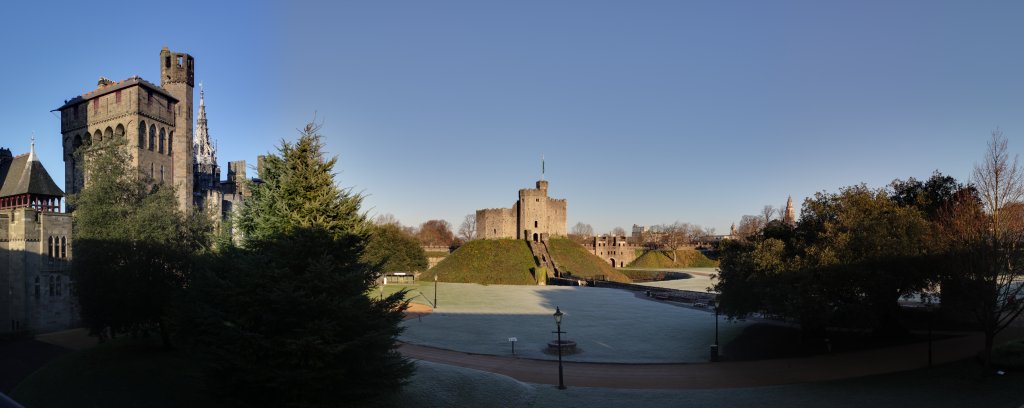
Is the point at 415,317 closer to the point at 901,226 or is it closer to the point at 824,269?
the point at 824,269

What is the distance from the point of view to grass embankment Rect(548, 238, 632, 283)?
81750 millimetres

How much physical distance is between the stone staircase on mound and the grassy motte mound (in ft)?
2.84

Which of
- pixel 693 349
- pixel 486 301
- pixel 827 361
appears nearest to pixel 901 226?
pixel 827 361

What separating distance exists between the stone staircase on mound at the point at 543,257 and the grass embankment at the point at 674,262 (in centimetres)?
4390

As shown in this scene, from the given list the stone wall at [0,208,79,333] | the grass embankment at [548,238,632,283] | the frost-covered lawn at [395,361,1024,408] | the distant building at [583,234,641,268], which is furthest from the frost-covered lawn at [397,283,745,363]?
the distant building at [583,234,641,268]

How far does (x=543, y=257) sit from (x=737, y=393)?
61003mm

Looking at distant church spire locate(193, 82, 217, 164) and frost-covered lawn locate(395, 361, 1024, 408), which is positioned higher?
distant church spire locate(193, 82, 217, 164)

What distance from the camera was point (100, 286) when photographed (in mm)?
24688

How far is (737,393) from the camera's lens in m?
20.8

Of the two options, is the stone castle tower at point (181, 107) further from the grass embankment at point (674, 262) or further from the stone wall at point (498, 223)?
the grass embankment at point (674, 262)

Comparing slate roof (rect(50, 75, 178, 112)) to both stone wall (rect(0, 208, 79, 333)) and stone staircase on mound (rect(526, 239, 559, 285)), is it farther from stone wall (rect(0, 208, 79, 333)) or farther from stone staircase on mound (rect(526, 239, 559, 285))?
stone staircase on mound (rect(526, 239, 559, 285))

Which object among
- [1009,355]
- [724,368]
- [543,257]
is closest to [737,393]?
[724,368]

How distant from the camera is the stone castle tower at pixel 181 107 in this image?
52.3 metres

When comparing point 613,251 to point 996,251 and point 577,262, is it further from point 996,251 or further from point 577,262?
point 996,251
